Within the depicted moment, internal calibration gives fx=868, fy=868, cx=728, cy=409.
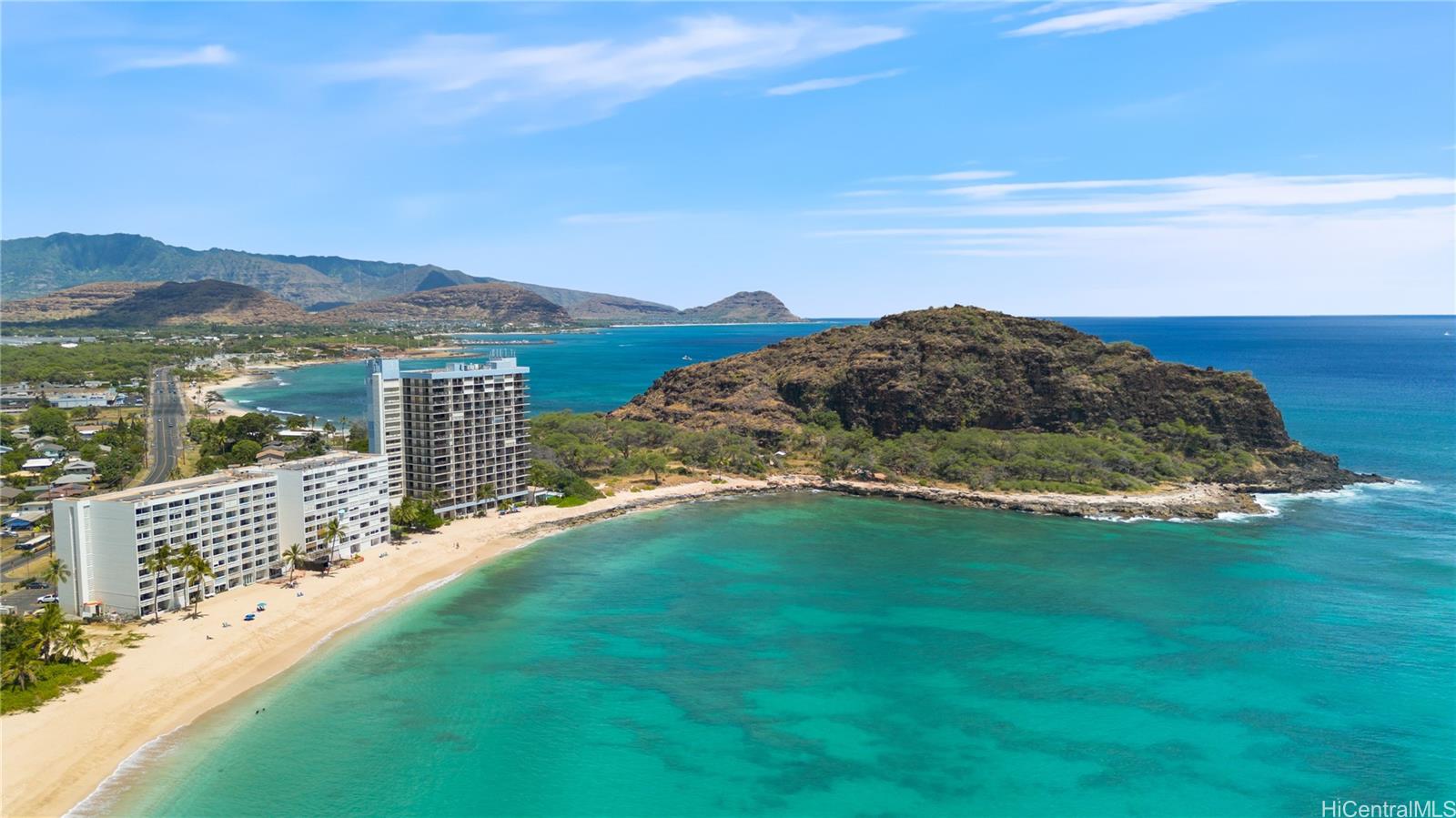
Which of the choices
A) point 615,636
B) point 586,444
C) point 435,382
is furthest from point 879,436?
point 615,636

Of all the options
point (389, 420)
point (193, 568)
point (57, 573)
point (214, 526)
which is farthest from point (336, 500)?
point (57, 573)

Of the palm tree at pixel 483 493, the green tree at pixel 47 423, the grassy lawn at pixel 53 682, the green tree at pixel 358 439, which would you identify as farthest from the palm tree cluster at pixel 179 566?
the green tree at pixel 47 423

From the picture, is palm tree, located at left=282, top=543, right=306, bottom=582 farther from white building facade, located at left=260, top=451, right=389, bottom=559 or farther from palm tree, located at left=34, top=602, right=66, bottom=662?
palm tree, located at left=34, top=602, right=66, bottom=662

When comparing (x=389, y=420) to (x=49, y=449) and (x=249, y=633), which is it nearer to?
(x=249, y=633)

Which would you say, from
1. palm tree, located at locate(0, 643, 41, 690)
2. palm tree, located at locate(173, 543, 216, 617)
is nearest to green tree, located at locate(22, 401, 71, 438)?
palm tree, located at locate(173, 543, 216, 617)

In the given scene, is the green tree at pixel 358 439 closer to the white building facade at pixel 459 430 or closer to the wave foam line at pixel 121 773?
the white building facade at pixel 459 430
